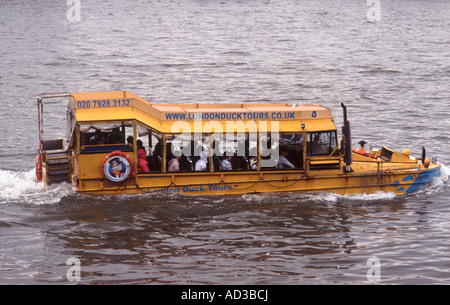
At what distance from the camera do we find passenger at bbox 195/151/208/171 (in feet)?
55.8

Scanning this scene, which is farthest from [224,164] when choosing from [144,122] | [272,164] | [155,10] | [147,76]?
[155,10]

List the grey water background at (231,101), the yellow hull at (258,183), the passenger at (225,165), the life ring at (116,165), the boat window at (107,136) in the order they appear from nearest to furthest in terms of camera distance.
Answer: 1. the grey water background at (231,101)
2. the life ring at (116,165)
3. the boat window at (107,136)
4. the yellow hull at (258,183)
5. the passenger at (225,165)

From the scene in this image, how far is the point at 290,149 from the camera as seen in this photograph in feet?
57.3

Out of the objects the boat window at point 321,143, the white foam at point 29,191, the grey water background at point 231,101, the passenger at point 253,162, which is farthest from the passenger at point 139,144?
the boat window at point 321,143

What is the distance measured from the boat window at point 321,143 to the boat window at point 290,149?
0.85 ft

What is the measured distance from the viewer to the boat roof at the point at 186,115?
1648 centimetres

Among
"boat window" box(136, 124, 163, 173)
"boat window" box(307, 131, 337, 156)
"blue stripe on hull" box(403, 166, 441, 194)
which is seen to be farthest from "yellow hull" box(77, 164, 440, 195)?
"boat window" box(307, 131, 337, 156)

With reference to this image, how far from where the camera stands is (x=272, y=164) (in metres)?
17.2

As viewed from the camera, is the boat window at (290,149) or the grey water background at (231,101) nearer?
the grey water background at (231,101)

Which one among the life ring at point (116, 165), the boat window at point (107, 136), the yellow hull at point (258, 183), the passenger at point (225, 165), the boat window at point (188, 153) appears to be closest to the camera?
the life ring at point (116, 165)

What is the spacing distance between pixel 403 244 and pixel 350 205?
242 centimetres

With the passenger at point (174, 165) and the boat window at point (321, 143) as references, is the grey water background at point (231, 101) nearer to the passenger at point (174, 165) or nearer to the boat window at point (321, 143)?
the passenger at point (174, 165)

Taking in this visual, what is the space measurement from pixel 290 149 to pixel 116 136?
4.56 m
